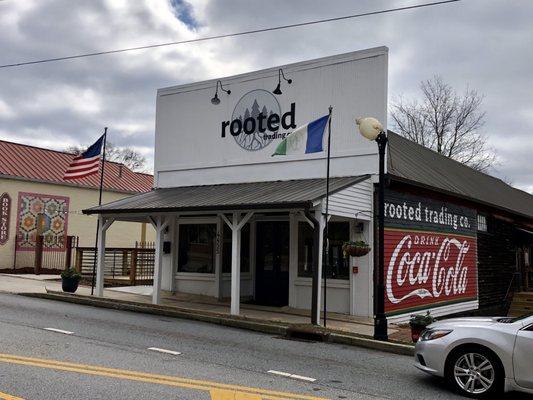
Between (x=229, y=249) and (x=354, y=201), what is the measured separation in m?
4.76

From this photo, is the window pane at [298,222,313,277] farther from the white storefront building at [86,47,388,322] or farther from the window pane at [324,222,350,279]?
the window pane at [324,222,350,279]

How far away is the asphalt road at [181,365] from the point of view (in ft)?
20.9

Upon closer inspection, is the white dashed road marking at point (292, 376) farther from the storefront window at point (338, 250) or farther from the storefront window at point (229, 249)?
the storefront window at point (229, 249)

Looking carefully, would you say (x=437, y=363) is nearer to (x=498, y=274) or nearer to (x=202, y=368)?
(x=202, y=368)

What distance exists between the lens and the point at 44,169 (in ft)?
88.9

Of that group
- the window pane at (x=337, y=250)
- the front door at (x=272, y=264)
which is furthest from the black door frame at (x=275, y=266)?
the window pane at (x=337, y=250)

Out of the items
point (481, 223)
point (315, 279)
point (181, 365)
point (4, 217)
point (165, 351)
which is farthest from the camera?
point (4, 217)

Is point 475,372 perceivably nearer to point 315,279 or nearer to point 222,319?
point 315,279

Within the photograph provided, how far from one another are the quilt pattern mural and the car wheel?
2239 cm

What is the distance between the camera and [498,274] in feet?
68.1

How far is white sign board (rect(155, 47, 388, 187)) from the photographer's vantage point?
14.3 meters

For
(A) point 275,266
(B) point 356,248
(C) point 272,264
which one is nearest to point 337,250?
(B) point 356,248

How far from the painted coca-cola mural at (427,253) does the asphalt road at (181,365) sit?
172 inches

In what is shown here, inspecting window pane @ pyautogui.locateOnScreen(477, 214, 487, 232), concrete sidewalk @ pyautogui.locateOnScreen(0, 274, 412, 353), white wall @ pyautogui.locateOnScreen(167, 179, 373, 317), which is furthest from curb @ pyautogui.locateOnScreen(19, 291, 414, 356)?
window pane @ pyautogui.locateOnScreen(477, 214, 487, 232)
